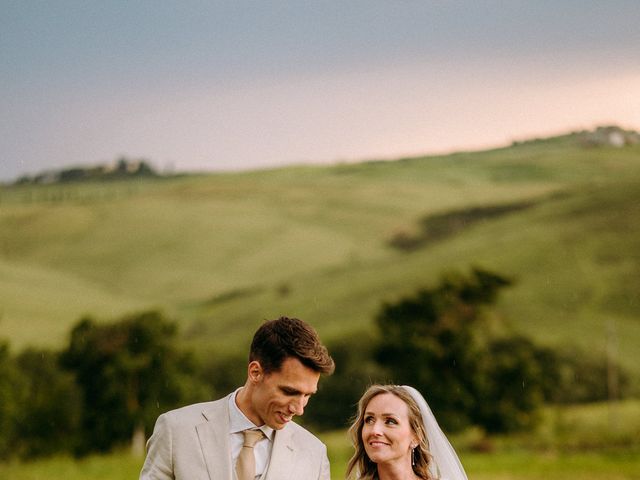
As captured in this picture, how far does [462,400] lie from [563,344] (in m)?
3.85

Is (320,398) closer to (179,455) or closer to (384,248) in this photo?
(384,248)

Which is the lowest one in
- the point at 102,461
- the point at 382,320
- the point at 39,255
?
the point at 102,461

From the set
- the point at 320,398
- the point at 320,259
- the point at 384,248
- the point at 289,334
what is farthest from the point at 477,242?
the point at 289,334

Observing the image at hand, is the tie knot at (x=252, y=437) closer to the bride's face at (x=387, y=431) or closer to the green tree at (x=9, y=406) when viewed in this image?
the bride's face at (x=387, y=431)

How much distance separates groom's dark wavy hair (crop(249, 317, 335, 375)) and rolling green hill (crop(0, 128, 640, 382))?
2600 centimetres

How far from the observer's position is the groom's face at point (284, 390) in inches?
159

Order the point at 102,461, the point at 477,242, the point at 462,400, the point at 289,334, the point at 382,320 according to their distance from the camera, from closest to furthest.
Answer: the point at 289,334, the point at 102,461, the point at 462,400, the point at 382,320, the point at 477,242

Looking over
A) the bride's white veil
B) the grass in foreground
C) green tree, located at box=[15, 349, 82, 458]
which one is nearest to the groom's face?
the bride's white veil

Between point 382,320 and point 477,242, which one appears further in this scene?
point 477,242

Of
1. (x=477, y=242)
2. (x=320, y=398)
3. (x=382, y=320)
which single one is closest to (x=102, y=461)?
(x=320, y=398)

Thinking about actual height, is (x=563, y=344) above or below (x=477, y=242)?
below

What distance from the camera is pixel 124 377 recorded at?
28.7 m

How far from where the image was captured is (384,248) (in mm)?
36188

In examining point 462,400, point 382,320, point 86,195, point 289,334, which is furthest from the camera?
point 86,195
